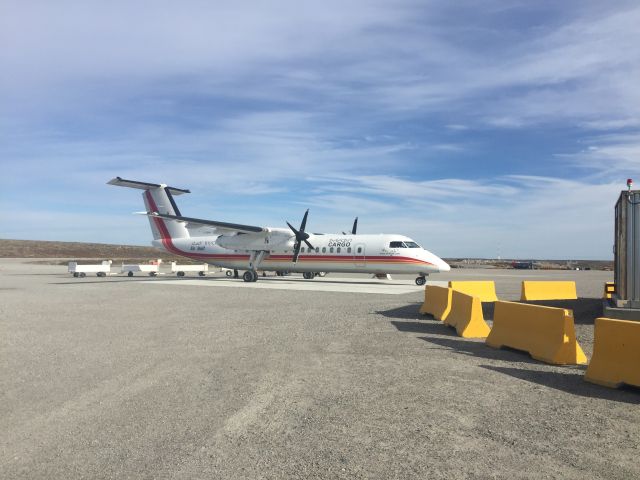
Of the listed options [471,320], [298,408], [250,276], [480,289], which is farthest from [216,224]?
[298,408]

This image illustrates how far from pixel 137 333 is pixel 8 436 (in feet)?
20.6

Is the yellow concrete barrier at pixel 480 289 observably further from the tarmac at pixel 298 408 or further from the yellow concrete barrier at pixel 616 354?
the yellow concrete barrier at pixel 616 354

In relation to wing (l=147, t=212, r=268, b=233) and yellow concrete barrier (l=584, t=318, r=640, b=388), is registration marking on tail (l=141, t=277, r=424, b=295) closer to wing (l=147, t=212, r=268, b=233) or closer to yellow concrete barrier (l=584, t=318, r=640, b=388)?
wing (l=147, t=212, r=268, b=233)

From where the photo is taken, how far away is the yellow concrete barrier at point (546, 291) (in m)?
17.8

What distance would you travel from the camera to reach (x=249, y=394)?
21.2 feet

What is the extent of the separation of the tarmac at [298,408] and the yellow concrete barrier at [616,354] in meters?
0.21

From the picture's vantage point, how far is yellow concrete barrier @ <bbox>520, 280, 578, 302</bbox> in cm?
1784

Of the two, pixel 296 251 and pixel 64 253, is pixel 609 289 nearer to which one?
pixel 296 251

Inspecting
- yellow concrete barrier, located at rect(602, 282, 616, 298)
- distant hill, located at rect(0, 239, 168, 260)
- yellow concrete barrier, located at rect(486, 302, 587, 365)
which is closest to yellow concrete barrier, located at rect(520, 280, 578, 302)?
yellow concrete barrier, located at rect(602, 282, 616, 298)

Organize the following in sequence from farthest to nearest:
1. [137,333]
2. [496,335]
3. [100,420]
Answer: [137,333], [496,335], [100,420]

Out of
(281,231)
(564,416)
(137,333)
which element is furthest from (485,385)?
Result: (281,231)

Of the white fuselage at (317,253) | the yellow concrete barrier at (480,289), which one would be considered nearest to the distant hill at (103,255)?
the white fuselage at (317,253)

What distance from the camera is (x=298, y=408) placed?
587 centimetres

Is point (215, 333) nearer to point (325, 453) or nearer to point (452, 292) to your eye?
point (452, 292)
